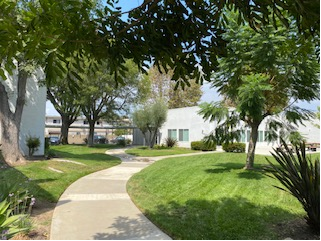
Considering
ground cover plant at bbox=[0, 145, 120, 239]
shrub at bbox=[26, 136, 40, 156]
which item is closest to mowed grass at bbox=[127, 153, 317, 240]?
Answer: ground cover plant at bbox=[0, 145, 120, 239]

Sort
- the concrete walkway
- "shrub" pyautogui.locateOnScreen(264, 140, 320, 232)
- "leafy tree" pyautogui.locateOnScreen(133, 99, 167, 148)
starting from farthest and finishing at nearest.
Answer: "leafy tree" pyautogui.locateOnScreen(133, 99, 167, 148), "shrub" pyautogui.locateOnScreen(264, 140, 320, 232), the concrete walkway

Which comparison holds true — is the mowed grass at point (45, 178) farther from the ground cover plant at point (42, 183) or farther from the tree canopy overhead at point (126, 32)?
the tree canopy overhead at point (126, 32)

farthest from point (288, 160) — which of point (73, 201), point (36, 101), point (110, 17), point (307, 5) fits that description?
point (36, 101)

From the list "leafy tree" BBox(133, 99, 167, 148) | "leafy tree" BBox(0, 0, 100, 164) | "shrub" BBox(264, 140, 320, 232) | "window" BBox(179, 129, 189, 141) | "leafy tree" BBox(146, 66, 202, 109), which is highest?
"leafy tree" BBox(146, 66, 202, 109)

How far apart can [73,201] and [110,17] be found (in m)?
5.60

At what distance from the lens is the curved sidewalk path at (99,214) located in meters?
3.73

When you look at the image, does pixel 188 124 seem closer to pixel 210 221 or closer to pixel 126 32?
pixel 210 221

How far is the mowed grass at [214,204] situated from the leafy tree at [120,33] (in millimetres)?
2354

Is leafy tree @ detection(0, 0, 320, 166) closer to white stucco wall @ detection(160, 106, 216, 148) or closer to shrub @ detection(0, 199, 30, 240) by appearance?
shrub @ detection(0, 199, 30, 240)

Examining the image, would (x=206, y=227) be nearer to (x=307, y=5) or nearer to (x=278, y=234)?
(x=278, y=234)

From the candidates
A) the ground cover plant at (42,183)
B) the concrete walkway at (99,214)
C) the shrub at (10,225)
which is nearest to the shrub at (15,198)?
the ground cover plant at (42,183)

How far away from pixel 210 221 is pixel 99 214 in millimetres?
1912

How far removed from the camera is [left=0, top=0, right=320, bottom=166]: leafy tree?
2979 millimetres

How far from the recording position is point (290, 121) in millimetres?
11609
